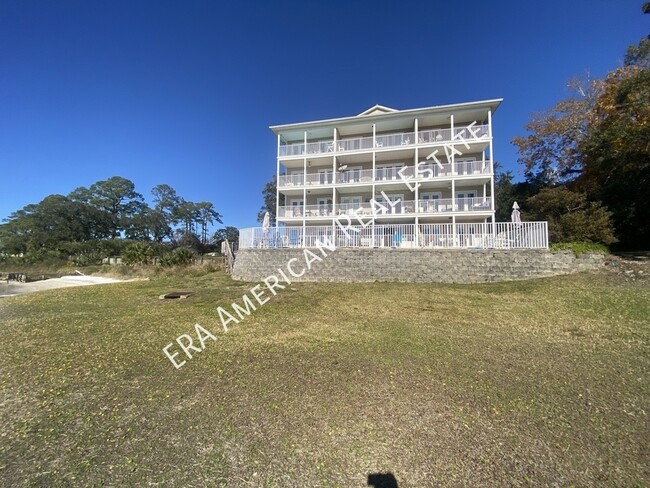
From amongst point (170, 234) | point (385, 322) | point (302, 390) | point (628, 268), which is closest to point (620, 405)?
point (302, 390)

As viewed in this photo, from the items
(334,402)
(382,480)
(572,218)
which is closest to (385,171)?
(572,218)

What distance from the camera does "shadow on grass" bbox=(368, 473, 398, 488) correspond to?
2352 mm

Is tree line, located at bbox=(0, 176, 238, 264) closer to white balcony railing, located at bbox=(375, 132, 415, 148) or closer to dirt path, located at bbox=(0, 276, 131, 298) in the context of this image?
dirt path, located at bbox=(0, 276, 131, 298)

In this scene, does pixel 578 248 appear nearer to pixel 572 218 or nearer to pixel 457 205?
pixel 572 218

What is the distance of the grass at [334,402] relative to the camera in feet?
8.32

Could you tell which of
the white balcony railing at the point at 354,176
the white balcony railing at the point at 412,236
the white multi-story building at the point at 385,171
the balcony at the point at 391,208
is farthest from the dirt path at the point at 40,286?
the white balcony railing at the point at 354,176

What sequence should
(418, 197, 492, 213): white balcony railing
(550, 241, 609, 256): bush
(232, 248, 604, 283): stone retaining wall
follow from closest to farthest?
(550, 241, 609, 256): bush, (232, 248, 604, 283): stone retaining wall, (418, 197, 492, 213): white balcony railing

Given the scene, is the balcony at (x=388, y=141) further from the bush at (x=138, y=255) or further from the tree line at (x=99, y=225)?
the tree line at (x=99, y=225)

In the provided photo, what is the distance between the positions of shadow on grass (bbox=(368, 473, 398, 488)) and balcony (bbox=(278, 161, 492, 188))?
18.6m

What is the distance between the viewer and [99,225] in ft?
192

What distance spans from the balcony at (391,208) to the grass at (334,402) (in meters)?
11.3

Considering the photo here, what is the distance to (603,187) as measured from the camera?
1844cm

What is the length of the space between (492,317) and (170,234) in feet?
232

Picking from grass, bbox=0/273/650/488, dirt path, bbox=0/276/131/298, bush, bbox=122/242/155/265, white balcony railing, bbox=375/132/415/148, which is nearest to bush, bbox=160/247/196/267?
dirt path, bbox=0/276/131/298
